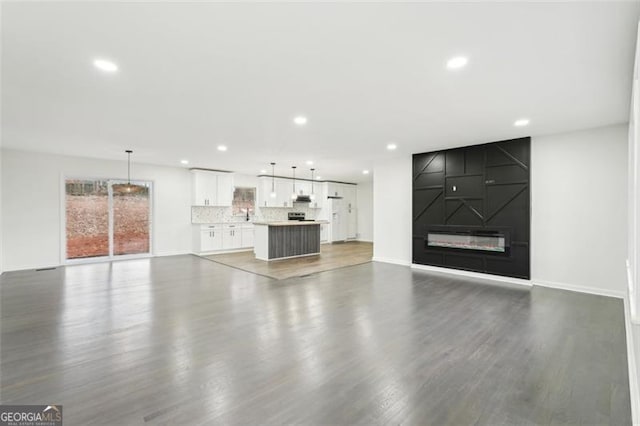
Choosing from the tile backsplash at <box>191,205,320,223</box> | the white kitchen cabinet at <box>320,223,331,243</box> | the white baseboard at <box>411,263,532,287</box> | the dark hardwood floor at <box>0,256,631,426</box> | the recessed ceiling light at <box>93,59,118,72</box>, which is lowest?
the dark hardwood floor at <box>0,256,631,426</box>

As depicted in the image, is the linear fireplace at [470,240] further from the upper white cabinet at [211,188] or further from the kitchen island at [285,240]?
the upper white cabinet at [211,188]

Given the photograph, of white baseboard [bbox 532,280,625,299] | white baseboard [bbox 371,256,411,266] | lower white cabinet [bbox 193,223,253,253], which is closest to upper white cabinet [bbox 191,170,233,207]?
lower white cabinet [bbox 193,223,253,253]

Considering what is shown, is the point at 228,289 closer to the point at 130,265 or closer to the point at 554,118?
the point at 130,265

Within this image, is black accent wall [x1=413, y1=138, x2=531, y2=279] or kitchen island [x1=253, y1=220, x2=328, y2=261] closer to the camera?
black accent wall [x1=413, y1=138, x2=531, y2=279]

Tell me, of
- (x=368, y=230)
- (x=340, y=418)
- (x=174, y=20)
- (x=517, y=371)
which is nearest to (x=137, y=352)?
(x=340, y=418)

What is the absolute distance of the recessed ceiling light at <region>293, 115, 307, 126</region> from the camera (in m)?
4.23

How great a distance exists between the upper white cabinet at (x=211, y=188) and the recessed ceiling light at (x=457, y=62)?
812 centimetres

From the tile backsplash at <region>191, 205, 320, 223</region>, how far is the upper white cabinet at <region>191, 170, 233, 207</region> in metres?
0.42

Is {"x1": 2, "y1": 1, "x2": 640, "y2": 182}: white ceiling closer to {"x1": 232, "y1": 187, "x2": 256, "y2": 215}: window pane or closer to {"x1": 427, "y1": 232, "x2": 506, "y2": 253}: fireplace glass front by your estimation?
{"x1": 427, "y1": 232, "x2": 506, "y2": 253}: fireplace glass front

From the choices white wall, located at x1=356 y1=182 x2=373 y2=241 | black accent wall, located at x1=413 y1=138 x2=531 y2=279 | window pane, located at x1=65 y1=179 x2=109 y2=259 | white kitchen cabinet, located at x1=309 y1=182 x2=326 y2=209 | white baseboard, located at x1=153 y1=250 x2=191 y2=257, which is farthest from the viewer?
white wall, located at x1=356 y1=182 x2=373 y2=241

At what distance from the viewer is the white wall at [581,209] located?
15.1 feet

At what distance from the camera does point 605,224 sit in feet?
15.4

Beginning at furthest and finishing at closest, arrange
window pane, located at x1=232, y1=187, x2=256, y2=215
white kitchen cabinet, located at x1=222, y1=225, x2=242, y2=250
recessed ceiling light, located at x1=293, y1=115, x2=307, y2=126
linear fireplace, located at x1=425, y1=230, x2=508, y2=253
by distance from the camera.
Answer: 1. window pane, located at x1=232, y1=187, x2=256, y2=215
2. white kitchen cabinet, located at x1=222, y1=225, x2=242, y2=250
3. linear fireplace, located at x1=425, y1=230, x2=508, y2=253
4. recessed ceiling light, located at x1=293, y1=115, x2=307, y2=126

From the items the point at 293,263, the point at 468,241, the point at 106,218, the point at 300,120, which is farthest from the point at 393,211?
the point at 106,218
